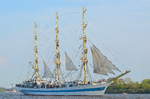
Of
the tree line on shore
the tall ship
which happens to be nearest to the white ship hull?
the tall ship

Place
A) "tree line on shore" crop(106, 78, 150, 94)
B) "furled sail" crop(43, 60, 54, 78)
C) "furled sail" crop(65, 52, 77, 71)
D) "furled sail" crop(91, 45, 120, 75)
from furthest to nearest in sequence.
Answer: "tree line on shore" crop(106, 78, 150, 94) < "furled sail" crop(43, 60, 54, 78) < "furled sail" crop(65, 52, 77, 71) < "furled sail" crop(91, 45, 120, 75)

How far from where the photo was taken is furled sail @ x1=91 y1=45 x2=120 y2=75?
4240 inches

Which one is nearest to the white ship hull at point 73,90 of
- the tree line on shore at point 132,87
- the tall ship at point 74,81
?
the tall ship at point 74,81

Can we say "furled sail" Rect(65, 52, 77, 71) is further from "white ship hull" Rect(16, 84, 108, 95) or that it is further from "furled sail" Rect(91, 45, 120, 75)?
"furled sail" Rect(91, 45, 120, 75)

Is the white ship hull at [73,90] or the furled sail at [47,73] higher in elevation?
the furled sail at [47,73]

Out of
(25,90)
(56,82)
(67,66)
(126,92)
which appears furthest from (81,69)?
(126,92)

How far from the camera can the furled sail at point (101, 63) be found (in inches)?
4240

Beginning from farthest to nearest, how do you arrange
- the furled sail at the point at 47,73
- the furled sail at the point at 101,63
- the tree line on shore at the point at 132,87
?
the tree line on shore at the point at 132,87 < the furled sail at the point at 47,73 < the furled sail at the point at 101,63

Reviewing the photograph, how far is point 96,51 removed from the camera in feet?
368

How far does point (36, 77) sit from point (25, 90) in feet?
28.3

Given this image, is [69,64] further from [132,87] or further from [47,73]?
[132,87]

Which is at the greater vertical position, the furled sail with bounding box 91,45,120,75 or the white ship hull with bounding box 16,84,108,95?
the furled sail with bounding box 91,45,120,75

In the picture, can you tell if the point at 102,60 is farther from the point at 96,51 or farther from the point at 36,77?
the point at 36,77

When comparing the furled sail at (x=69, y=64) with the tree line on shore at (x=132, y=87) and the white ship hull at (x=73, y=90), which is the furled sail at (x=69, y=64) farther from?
the tree line on shore at (x=132, y=87)
